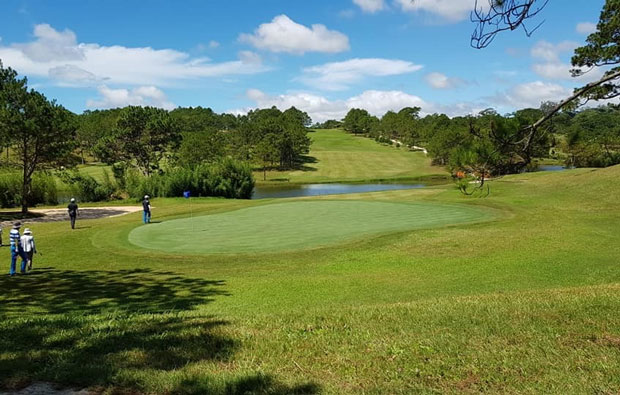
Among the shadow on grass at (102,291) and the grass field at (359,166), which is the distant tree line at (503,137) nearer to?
the grass field at (359,166)

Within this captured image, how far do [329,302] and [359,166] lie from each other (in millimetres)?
95119

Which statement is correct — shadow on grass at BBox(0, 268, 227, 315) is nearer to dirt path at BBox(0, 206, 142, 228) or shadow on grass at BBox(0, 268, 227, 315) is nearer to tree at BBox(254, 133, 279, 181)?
dirt path at BBox(0, 206, 142, 228)

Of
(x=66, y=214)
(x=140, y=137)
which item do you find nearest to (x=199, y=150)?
(x=140, y=137)

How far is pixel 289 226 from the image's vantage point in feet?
75.7

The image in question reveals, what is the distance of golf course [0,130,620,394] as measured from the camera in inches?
205

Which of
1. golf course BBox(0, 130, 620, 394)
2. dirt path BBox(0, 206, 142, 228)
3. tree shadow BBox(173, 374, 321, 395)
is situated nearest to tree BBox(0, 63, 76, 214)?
dirt path BBox(0, 206, 142, 228)

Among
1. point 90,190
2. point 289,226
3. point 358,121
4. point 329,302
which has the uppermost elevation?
point 358,121

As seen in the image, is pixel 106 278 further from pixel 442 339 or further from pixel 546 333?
pixel 546 333

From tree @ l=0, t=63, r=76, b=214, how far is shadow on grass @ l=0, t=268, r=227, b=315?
20851 millimetres

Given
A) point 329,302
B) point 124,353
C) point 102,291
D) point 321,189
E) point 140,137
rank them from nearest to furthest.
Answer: point 124,353 < point 329,302 < point 102,291 < point 140,137 < point 321,189

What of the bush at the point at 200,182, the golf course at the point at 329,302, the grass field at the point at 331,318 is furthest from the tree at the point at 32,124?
the grass field at the point at 331,318

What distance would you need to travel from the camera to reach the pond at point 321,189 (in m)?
69.2

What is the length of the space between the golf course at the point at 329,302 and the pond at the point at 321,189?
130 feet

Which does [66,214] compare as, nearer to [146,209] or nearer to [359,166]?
[146,209]
